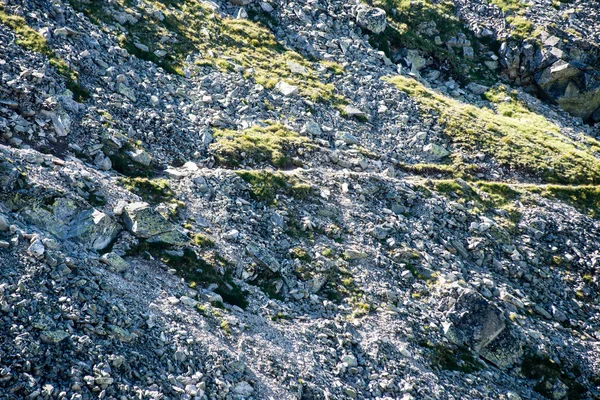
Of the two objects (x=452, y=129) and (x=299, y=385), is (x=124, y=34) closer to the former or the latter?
(x=452, y=129)

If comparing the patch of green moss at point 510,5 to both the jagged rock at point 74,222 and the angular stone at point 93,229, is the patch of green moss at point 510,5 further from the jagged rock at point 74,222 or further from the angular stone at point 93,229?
the jagged rock at point 74,222

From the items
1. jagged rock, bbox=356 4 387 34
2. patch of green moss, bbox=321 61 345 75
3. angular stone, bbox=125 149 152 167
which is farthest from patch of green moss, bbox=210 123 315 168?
jagged rock, bbox=356 4 387 34

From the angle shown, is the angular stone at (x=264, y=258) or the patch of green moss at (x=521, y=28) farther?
the patch of green moss at (x=521, y=28)

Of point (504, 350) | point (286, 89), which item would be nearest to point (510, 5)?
point (286, 89)

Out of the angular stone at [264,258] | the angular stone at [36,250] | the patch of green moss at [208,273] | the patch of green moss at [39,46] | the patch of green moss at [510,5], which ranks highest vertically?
the patch of green moss at [510,5]

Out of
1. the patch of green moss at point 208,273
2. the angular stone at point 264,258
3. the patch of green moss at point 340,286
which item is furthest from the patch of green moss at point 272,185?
the patch of green moss at point 208,273

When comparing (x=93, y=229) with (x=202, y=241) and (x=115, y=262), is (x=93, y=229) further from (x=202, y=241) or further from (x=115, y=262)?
(x=202, y=241)
